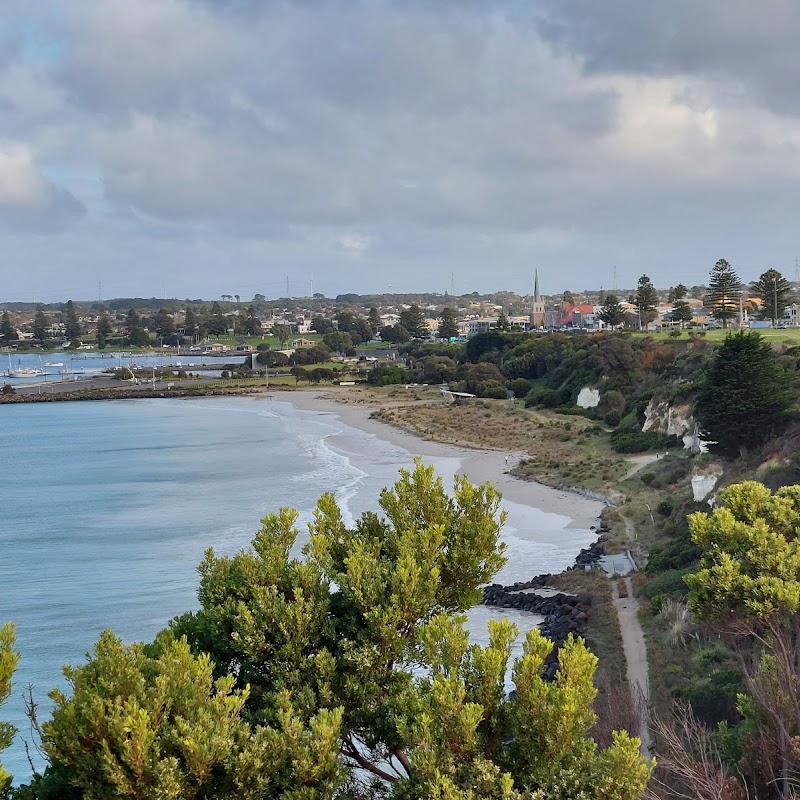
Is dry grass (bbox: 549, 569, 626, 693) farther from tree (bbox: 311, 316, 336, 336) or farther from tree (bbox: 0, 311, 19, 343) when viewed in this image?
tree (bbox: 0, 311, 19, 343)

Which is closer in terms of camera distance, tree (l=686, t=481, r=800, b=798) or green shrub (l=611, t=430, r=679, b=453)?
tree (l=686, t=481, r=800, b=798)

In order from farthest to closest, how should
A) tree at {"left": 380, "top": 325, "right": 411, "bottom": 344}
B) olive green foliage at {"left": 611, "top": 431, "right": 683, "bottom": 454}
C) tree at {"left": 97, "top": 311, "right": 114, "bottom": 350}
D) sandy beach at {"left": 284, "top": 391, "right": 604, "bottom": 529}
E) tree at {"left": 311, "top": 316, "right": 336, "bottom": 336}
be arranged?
A: tree at {"left": 97, "top": 311, "right": 114, "bottom": 350} < tree at {"left": 311, "top": 316, "right": 336, "bottom": 336} < tree at {"left": 380, "top": 325, "right": 411, "bottom": 344} < olive green foliage at {"left": 611, "top": 431, "right": 683, "bottom": 454} < sandy beach at {"left": 284, "top": 391, "right": 604, "bottom": 529}

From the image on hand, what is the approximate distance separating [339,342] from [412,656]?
4458 inches

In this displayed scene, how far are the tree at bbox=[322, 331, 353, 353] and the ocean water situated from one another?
50.5m

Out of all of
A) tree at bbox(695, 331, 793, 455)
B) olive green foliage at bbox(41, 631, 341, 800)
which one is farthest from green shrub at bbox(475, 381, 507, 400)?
olive green foliage at bbox(41, 631, 341, 800)

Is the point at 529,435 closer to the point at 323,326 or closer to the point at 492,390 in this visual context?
the point at 492,390

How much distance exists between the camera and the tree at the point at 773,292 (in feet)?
203

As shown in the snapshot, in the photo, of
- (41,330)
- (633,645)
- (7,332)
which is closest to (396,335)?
(41,330)

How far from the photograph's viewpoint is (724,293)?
204 feet

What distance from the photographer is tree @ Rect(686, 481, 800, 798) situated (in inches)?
327

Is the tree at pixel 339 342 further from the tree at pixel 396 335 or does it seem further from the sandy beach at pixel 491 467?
the sandy beach at pixel 491 467

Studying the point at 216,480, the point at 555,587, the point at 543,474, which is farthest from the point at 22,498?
the point at 555,587

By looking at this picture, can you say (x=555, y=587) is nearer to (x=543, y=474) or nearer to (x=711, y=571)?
(x=711, y=571)

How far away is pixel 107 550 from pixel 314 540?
23.3 m
